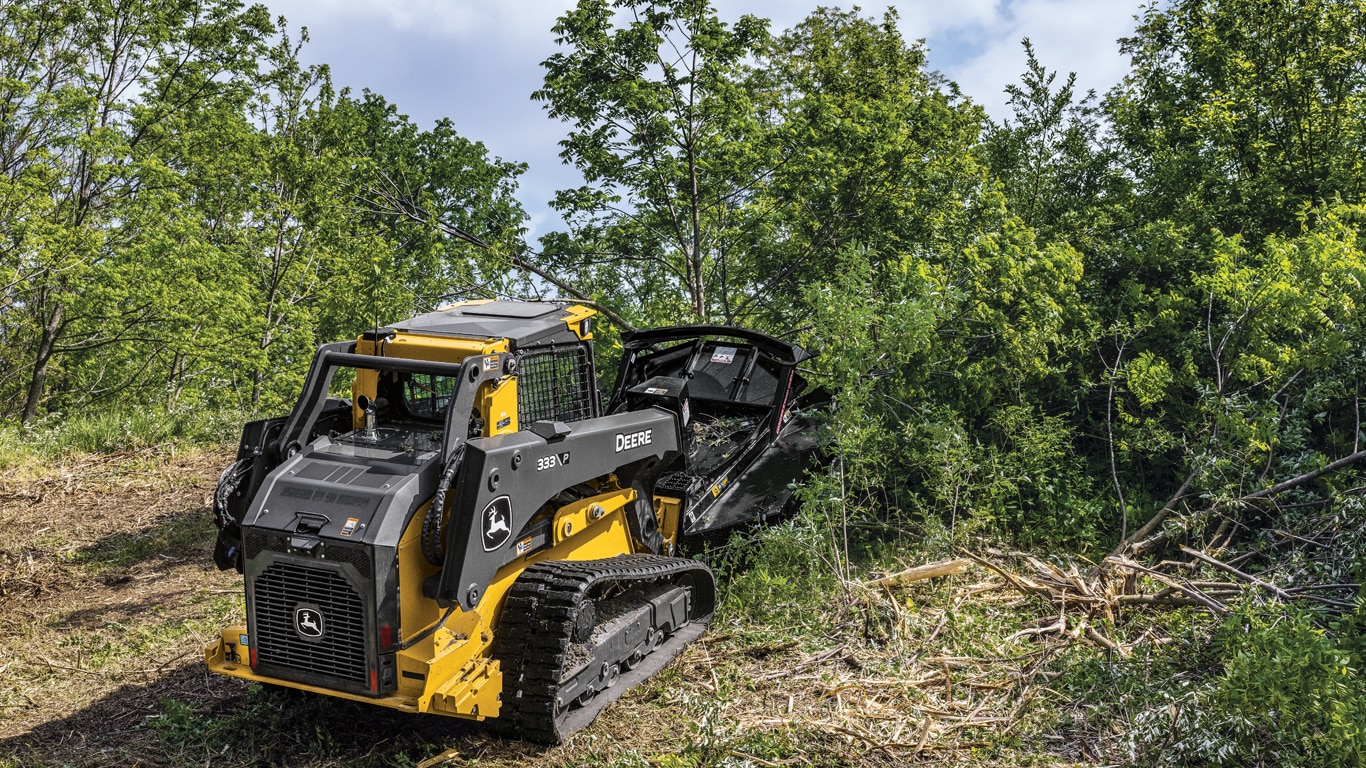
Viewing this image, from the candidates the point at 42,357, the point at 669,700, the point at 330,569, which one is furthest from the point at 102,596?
the point at 42,357

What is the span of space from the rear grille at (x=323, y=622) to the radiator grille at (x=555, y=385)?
1471mm

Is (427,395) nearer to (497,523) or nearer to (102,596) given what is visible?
(497,523)

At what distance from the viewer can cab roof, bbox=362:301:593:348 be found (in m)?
5.76

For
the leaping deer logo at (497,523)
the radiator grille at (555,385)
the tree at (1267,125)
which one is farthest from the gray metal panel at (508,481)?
the tree at (1267,125)

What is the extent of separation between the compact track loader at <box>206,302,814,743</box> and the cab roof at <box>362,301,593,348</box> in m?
0.02

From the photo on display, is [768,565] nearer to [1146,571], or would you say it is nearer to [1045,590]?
[1045,590]

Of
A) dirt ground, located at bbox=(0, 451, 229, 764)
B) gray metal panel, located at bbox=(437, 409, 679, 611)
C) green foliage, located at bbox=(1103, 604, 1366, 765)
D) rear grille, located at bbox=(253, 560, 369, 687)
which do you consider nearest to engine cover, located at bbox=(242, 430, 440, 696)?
rear grille, located at bbox=(253, 560, 369, 687)

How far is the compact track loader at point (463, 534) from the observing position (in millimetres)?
4934

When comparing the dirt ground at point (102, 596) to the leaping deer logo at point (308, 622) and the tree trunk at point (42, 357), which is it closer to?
the leaping deer logo at point (308, 622)

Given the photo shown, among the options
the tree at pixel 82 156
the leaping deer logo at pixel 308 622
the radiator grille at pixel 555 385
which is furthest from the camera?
the tree at pixel 82 156

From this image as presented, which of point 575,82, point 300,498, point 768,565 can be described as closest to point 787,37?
point 575,82

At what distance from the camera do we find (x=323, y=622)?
500 centimetres

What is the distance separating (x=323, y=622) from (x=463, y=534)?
2.82 feet

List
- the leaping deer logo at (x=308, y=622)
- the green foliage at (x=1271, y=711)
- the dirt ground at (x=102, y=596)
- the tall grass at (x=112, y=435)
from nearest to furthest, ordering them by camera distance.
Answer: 1. the green foliage at (x=1271, y=711)
2. the leaping deer logo at (x=308, y=622)
3. the dirt ground at (x=102, y=596)
4. the tall grass at (x=112, y=435)
